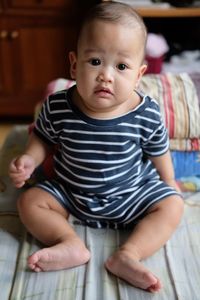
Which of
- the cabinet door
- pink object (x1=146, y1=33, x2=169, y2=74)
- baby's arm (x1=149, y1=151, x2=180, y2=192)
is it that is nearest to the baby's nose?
baby's arm (x1=149, y1=151, x2=180, y2=192)

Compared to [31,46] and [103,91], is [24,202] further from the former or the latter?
[31,46]

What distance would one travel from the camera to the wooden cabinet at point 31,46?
69.2 inches

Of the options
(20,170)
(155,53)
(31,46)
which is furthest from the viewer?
(31,46)

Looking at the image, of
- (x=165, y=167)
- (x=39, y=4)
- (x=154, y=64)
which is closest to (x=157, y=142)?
(x=165, y=167)

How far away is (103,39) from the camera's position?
2.66 ft

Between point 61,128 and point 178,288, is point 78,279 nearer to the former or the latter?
point 178,288

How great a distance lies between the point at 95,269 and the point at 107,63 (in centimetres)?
39

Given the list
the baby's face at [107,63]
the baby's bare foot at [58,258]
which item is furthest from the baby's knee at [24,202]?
the baby's face at [107,63]

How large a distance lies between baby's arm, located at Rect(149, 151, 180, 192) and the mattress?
77 millimetres

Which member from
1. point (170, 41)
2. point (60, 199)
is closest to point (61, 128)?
point (60, 199)

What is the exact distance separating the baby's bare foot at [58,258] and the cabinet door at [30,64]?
3.89 ft

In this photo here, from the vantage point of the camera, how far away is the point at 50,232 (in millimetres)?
868

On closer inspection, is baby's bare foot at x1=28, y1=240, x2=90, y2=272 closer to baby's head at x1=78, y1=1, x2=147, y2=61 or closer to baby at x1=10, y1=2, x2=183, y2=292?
baby at x1=10, y1=2, x2=183, y2=292

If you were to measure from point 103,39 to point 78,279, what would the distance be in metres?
0.44
